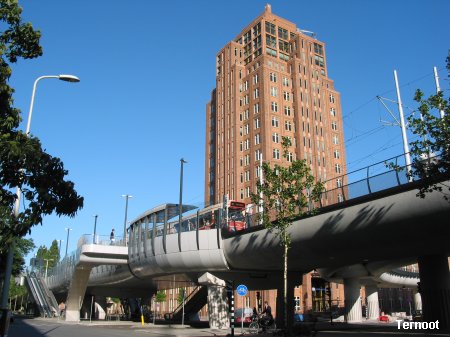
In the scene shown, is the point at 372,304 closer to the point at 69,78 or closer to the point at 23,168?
the point at 69,78

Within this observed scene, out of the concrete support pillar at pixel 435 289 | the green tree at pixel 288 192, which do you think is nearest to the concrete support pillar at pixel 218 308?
the green tree at pixel 288 192

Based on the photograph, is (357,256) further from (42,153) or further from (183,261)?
(42,153)

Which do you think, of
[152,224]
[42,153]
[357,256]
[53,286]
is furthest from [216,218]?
[53,286]

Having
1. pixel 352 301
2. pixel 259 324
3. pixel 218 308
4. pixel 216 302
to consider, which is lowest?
pixel 259 324

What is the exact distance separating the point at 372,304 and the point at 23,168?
5389 cm

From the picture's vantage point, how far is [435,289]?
26.2 meters

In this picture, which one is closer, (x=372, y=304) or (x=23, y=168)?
(x=23, y=168)

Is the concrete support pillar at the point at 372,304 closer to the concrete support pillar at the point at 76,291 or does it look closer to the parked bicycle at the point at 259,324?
the parked bicycle at the point at 259,324

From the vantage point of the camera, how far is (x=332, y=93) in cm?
10044

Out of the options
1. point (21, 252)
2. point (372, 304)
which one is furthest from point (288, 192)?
point (21, 252)

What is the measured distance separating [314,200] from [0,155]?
18.3 meters

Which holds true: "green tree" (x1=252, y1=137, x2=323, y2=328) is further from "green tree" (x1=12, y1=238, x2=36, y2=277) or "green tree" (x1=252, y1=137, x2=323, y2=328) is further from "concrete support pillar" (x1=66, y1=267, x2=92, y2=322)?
"green tree" (x1=12, y1=238, x2=36, y2=277)

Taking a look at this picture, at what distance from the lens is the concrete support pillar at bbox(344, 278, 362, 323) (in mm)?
46562

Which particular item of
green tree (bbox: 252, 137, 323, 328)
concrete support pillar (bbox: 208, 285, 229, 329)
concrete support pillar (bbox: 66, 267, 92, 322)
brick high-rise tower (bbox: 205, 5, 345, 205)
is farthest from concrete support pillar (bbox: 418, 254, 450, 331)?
brick high-rise tower (bbox: 205, 5, 345, 205)
